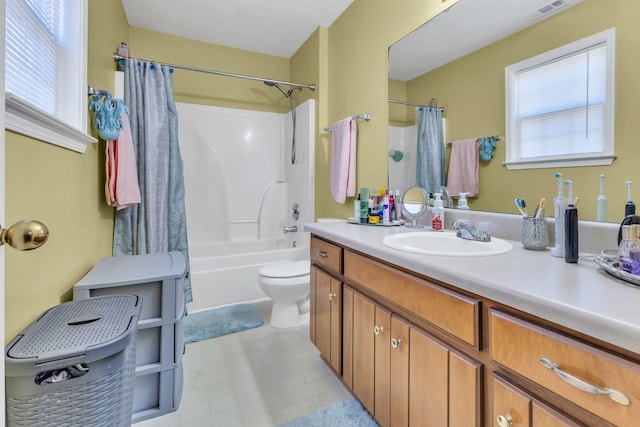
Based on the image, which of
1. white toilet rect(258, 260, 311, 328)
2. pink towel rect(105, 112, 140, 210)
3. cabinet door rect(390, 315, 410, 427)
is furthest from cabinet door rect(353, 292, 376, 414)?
pink towel rect(105, 112, 140, 210)

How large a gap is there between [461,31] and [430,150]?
1.94ft

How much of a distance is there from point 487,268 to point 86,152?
188 centimetres

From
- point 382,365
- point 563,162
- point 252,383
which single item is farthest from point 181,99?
point 563,162

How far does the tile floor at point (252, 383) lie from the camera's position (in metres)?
1.35

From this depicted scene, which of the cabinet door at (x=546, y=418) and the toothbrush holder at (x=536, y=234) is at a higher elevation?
the toothbrush holder at (x=536, y=234)

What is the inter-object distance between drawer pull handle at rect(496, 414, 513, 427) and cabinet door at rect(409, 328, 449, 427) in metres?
0.16

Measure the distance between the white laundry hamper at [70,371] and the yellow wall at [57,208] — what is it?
13 centimetres

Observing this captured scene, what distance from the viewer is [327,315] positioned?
1.56m

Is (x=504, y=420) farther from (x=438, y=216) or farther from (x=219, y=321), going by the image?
(x=219, y=321)

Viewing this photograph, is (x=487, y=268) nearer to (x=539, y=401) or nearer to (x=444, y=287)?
(x=444, y=287)

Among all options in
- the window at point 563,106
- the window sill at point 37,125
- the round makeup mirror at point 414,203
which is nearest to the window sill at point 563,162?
the window at point 563,106

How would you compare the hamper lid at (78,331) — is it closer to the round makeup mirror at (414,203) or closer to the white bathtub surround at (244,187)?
the round makeup mirror at (414,203)

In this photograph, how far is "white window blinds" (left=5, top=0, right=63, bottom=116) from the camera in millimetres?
968

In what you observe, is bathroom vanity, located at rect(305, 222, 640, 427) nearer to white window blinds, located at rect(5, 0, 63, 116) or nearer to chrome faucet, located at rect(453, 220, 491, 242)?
chrome faucet, located at rect(453, 220, 491, 242)
